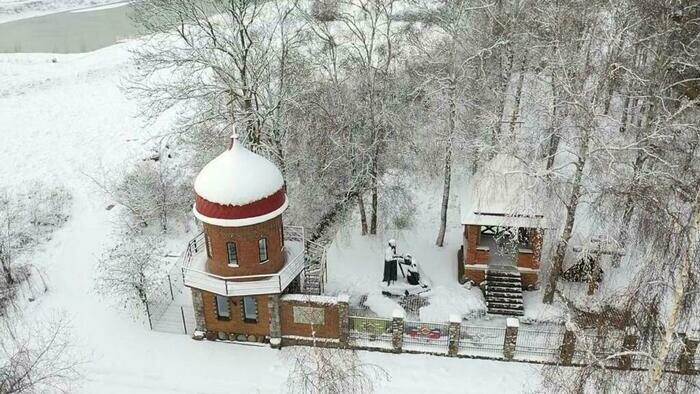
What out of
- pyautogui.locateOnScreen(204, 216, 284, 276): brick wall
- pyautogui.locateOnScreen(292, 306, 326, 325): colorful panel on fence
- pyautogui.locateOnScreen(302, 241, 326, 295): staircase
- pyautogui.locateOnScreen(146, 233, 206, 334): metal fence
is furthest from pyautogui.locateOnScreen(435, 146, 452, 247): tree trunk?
pyautogui.locateOnScreen(146, 233, 206, 334): metal fence

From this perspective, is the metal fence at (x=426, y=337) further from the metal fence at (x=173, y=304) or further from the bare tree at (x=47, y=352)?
the bare tree at (x=47, y=352)

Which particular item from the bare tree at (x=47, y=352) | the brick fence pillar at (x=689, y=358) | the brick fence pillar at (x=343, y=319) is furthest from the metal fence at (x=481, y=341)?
the bare tree at (x=47, y=352)

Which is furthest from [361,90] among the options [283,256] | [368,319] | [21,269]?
[21,269]

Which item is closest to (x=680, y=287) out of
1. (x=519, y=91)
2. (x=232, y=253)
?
(x=232, y=253)

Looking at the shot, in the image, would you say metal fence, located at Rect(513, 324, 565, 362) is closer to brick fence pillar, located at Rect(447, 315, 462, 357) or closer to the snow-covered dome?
brick fence pillar, located at Rect(447, 315, 462, 357)

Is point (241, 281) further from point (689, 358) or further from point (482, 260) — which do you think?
point (689, 358)

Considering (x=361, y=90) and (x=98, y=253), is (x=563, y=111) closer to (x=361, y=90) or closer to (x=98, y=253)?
(x=361, y=90)
